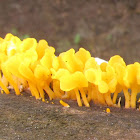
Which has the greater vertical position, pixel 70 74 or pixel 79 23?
pixel 79 23

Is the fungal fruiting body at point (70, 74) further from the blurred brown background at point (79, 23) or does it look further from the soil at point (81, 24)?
the blurred brown background at point (79, 23)

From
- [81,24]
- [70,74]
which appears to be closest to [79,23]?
[81,24]

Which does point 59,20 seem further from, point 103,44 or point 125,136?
point 125,136

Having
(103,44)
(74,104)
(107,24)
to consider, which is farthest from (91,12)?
(74,104)

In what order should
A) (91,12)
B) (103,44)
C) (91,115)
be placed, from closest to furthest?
(91,115)
(103,44)
(91,12)

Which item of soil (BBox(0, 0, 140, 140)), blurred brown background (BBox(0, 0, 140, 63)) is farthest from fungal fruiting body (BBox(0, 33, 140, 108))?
blurred brown background (BBox(0, 0, 140, 63))

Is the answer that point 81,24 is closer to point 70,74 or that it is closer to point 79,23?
point 79,23
